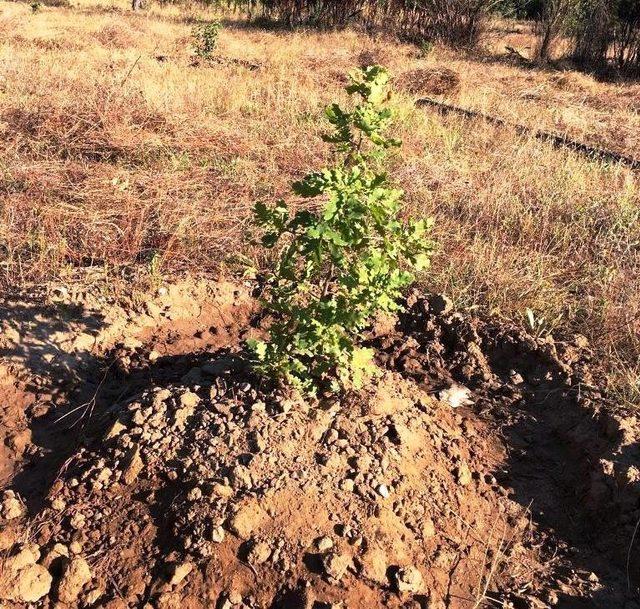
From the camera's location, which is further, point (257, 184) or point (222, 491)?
point (257, 184)

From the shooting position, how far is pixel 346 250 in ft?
8.94

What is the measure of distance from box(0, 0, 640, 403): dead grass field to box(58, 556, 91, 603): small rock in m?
1.84

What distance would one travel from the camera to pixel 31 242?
3.87 meters

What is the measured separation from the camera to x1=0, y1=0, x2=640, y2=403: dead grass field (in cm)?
390

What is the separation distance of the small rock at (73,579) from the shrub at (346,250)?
93cm

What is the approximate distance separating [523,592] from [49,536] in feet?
5.44

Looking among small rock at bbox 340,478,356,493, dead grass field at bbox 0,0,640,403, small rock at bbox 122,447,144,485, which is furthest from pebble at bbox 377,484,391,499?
dead grass field at bbox 0,0,640,403

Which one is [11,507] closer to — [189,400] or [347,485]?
[189,400]

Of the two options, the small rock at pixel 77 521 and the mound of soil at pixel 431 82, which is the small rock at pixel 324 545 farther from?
the mound of soil at pixel 431 82

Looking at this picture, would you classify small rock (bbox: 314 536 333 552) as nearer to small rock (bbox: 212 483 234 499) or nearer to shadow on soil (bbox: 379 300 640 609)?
small rock (bbox: 212 483 234 499)

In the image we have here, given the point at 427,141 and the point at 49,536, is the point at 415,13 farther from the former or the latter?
the point at 49,536

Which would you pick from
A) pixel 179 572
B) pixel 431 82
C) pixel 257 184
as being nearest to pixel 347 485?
pixel 179 572

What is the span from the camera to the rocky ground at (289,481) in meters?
2.12

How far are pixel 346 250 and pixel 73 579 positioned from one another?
1.57 meters
